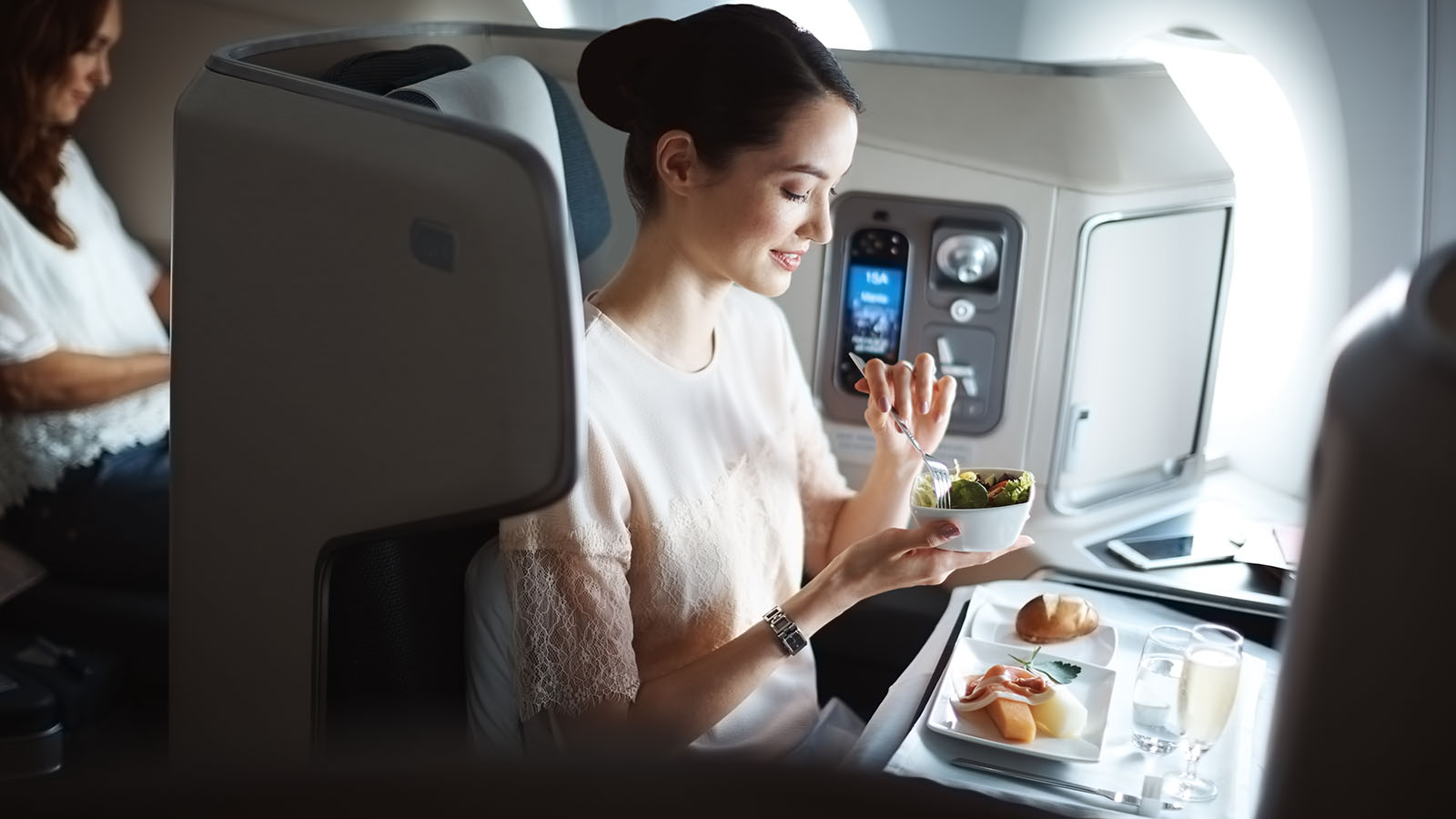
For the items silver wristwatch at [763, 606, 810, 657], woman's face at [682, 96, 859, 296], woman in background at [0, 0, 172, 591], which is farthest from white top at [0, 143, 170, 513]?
silver wristwatch at [763, 606, 810, 657]

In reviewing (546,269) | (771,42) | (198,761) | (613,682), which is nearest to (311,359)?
(546,269)

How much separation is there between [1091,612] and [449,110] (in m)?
0.93

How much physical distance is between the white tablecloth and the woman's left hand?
263 mm

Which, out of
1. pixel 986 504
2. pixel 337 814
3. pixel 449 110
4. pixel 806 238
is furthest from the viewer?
pixel 806 238

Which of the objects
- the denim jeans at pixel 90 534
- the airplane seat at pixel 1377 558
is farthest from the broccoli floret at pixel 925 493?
the denim jeans at pixel 90 534

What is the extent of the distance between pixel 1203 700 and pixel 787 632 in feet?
1.35

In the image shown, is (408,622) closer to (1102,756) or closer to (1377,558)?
(1102,756)

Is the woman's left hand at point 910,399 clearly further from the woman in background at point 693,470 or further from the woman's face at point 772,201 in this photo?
the woman's face at point 772,201

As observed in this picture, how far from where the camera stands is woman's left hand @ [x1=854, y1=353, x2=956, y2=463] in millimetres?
1574

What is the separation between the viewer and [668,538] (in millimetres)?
1379

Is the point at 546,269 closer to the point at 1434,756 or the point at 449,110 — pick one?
the point at 449,110

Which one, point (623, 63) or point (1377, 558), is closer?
point (1377, 558)

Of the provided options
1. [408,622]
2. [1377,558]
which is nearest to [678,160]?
[408,622]

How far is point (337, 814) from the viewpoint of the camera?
6.3 inches
